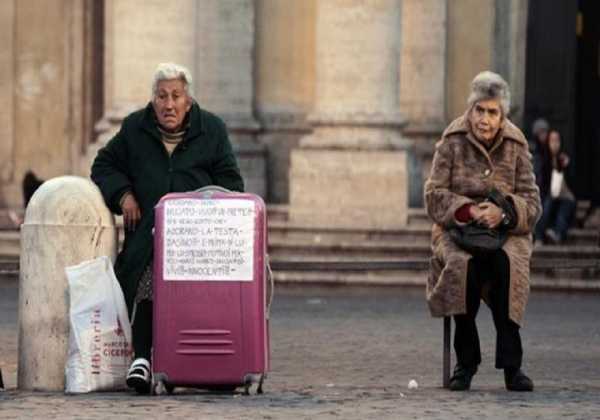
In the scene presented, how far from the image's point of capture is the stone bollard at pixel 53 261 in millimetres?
15875

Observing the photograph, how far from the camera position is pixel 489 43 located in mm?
32719

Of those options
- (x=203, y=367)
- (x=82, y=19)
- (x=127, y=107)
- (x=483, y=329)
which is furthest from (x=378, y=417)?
(x=82, y=19)

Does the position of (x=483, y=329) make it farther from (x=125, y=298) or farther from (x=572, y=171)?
(x=572, y=171)

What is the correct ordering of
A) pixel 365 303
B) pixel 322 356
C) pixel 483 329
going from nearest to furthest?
pixel 322 356 < pixel 483 329 < pixel 365 303

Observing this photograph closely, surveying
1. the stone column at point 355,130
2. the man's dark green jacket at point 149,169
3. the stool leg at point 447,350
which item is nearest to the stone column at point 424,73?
the stone column at point 355,130

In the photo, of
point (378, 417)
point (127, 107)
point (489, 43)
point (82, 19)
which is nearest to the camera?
point (378, 417)

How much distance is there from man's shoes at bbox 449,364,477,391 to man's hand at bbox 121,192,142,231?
194 cm

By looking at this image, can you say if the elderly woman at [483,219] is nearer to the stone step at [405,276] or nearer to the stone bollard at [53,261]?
the stone bollard at [53,261]

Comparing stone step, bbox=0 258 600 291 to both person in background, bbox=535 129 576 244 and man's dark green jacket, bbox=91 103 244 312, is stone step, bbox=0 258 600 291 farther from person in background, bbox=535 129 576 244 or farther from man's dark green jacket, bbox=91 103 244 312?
man's dark green jacket, bbox=91 103 244 312

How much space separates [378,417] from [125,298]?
79.9 inches

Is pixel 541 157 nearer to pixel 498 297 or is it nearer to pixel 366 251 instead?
pixel 366 251

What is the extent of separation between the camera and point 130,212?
1555 cm

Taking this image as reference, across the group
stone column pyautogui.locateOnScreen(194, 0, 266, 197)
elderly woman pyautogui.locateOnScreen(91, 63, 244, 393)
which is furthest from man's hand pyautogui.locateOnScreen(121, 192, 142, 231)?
stone column pyautogui.locateOnScreen(194, 0, 266, 197)

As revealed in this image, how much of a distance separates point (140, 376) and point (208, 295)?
542 millimetres
